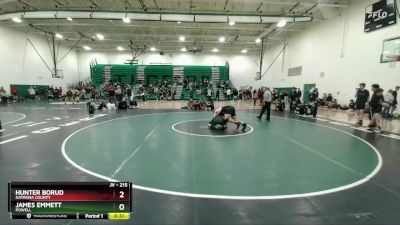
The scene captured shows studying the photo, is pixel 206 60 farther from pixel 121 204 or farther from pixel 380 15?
pixel 121 204

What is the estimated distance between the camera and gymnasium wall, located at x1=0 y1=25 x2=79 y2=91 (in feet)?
74.4

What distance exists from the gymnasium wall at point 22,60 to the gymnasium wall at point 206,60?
22.5 ft

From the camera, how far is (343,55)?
1820 centimetres

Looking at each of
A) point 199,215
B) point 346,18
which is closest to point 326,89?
point 346,18

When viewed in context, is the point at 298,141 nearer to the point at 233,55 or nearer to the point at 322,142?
the point at 322,142

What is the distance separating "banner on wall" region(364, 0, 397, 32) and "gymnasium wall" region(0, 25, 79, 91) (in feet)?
93.2

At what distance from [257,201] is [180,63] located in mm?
34412

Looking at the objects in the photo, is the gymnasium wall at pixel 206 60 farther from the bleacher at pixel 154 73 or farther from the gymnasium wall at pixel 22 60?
the gymnasium wall at pixel 22 60

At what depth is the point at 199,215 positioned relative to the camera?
3215 mm

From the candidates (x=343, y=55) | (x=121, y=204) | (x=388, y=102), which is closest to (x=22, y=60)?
(x=343, y=55)

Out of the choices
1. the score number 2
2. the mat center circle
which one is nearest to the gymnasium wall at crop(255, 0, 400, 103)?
the mat center circle
